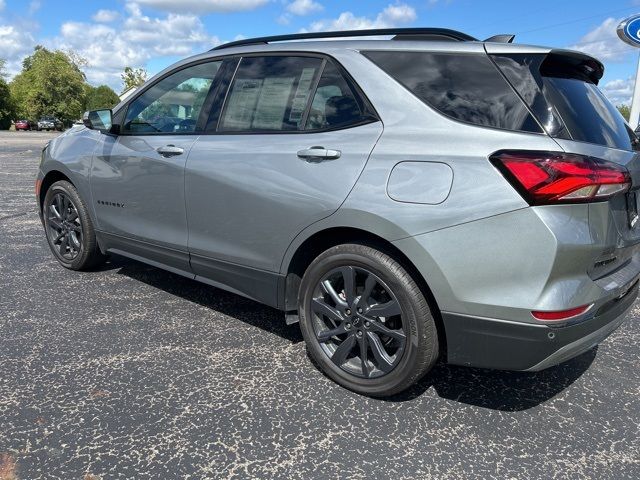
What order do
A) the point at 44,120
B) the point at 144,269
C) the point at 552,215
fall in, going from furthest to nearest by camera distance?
the point at 44,120 → the point at 144,269 → the point at 552,215

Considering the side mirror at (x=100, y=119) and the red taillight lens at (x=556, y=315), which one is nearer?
the red taillight lens at (x=556, y=315)

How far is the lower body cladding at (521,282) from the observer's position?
2.06 m

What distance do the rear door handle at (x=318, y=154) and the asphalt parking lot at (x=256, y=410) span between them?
119 cm

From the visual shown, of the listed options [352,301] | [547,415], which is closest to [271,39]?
[352,301]

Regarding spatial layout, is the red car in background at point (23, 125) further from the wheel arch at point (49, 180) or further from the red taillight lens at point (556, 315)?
the red taillight lens at point (556, 315)

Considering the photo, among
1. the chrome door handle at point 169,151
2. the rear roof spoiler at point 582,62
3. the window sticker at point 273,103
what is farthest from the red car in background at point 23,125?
the rear roof spoiler at point 582,62

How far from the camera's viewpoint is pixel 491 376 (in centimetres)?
291

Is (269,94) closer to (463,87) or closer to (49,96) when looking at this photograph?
(463,87)

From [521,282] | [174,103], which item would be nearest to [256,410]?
[521,282]

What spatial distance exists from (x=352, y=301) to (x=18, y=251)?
13.4 ft

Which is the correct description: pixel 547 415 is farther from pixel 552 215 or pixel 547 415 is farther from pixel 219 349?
pixel 219 349

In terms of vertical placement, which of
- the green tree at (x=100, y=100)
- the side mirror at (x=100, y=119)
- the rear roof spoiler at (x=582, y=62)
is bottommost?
the side mirror at (x=100, y=119)

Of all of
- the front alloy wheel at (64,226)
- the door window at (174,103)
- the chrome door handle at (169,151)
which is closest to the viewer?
the chrome door handle at (169,151)

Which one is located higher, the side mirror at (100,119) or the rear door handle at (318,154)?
the side mirror at (100,119)
